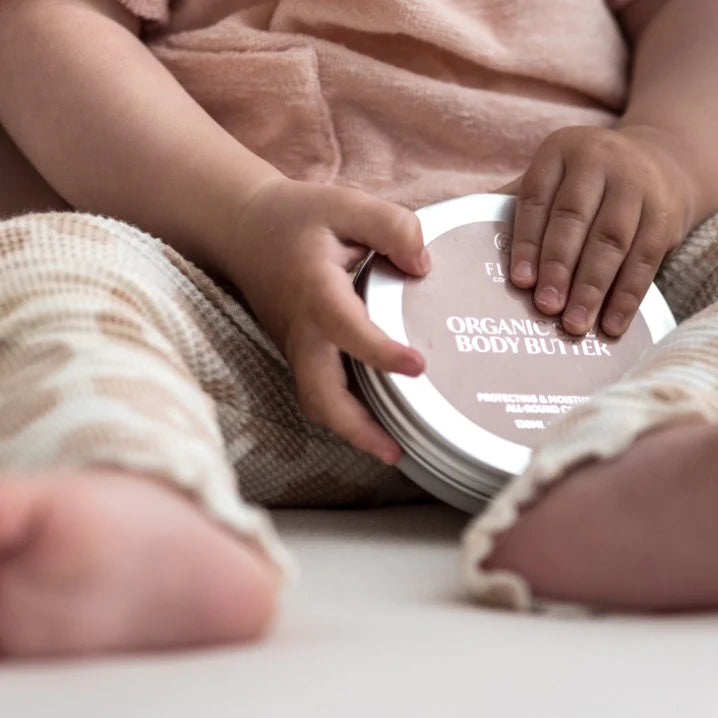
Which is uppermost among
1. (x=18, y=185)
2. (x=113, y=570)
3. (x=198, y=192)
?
(x=113, y=570)

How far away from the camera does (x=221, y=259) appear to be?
715mm

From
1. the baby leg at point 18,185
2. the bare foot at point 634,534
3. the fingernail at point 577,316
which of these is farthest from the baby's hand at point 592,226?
the baby leg at point 18,185

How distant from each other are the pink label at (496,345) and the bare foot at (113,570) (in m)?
0.26

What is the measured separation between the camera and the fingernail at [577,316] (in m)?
0.67

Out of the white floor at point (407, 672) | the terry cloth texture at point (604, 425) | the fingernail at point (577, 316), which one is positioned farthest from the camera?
the fingernail at point (577, 316)

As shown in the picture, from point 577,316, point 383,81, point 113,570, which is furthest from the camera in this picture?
point 383,81

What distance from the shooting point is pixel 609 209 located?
2.34ft

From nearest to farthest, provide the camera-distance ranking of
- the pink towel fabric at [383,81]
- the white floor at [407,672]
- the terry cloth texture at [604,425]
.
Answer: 1. the white floor at [407,672]
2. the terry cloth texture at [604,425]
3. the pink towel fabric at [383,81]

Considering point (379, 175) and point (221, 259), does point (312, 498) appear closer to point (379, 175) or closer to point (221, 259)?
point (221, 259)

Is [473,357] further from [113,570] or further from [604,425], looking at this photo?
[113,570]

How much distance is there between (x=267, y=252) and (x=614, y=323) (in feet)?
A: 0.66

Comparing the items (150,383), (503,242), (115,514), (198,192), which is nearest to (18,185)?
(198,192)

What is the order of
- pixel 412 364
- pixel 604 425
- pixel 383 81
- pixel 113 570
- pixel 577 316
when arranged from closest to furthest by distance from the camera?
pixel 113 570
pixel 604 425
pixel 412 364
pixel 577 316
pixel 383 81

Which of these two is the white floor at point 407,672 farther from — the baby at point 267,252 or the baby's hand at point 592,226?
the baby's hand at point 592,226
